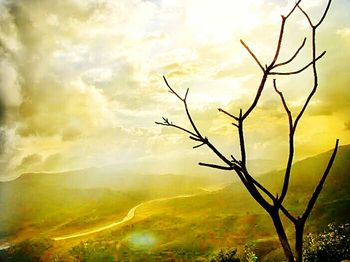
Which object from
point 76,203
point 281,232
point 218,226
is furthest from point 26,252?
point 76,203

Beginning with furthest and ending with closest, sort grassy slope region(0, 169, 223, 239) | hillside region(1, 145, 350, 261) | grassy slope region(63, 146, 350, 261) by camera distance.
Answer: grassy slope region(0, 169, 223, 239) < hillside region(1, 145, 350, 261) < grassy slope region(63, 146, 350, 261)

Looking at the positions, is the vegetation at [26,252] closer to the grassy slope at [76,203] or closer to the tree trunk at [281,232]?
the grassy slope at [76,203]

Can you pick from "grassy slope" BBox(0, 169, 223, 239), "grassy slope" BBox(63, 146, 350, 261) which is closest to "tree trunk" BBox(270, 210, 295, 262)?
"grassy slope" BBox(63, 146, 350, 261)

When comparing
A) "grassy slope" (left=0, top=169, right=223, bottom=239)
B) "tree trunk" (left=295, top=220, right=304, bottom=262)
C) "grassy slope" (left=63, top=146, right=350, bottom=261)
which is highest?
"grassy slope" (left=0, top=169, right=223, bottom=239)

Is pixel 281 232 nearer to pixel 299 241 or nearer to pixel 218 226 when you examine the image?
pixel 299 241

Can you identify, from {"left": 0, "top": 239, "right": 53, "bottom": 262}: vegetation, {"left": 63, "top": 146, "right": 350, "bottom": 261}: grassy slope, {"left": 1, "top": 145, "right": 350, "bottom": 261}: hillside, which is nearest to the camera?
{"left": 63, "top": 146, "right": 350, "bottom": 261}: grassy slope

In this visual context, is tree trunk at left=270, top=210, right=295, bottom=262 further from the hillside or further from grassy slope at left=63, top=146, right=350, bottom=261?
the hillside

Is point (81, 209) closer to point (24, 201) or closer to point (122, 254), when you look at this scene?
point (24, 201)

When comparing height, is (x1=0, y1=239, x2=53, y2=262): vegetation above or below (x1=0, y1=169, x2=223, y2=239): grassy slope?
below

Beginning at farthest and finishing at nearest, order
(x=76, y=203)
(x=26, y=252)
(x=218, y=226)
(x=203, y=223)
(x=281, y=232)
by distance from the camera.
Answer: (x=76, y=203), (x=203, y=223), (x=218, y=226), (x=26, y=252), (x=281, y=232)

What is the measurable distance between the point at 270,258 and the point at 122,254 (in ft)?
49.5

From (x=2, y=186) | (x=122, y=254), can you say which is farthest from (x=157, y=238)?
(x=2, y=186)

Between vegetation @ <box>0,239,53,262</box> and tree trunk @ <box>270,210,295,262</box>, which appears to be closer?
tree trunk @ <box>270,210,295,262</box>

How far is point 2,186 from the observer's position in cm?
12644
